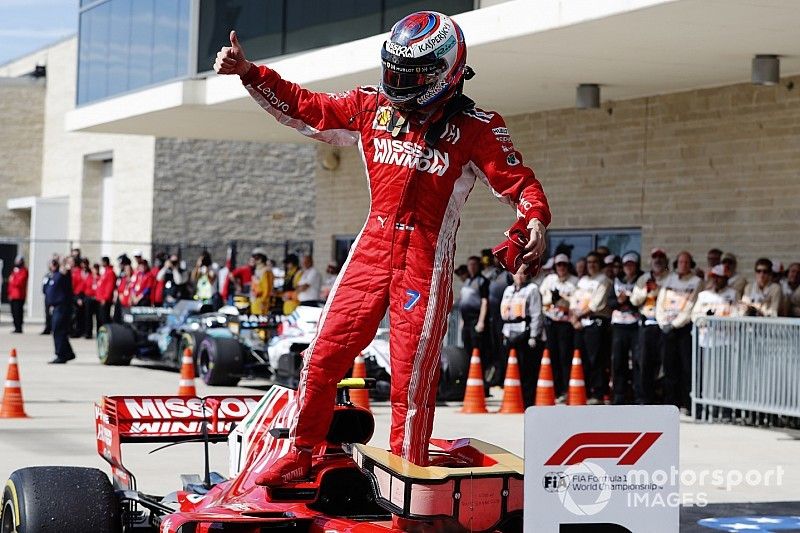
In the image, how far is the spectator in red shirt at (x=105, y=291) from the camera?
1129 inches

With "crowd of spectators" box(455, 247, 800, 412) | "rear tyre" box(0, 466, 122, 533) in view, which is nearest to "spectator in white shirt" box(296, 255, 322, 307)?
"crowd of spectators" box(455, 247, 800, 412)

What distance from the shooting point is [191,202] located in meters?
34.8

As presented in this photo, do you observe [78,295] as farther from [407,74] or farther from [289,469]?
[407,74]

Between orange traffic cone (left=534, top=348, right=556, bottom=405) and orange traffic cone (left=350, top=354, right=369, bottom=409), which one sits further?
orange traffic cone (left=534, top=348, right=556, bottom=405)

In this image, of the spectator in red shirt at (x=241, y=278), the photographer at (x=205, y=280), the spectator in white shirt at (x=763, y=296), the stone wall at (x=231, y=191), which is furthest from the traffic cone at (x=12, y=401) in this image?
the stone wall at (x=231, y=191)

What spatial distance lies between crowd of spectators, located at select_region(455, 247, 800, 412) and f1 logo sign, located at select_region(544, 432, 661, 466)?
10.4m

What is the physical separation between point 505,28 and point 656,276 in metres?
3.28

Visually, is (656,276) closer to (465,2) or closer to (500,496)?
(465,2)

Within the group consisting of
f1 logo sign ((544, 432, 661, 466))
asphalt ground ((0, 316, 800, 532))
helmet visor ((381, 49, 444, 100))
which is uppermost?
helmet visor ((381, 49, 444, 100))

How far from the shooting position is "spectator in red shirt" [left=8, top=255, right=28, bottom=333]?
3047 cm

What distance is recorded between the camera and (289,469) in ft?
18.6

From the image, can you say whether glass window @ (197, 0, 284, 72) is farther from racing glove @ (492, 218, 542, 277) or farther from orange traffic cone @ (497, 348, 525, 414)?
racing glove @ (492, 218, 542, 277)

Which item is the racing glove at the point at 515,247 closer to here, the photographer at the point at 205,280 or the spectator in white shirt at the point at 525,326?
the spectator in white shirt at the point at 525,326

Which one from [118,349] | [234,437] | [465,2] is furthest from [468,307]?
[234,437]
